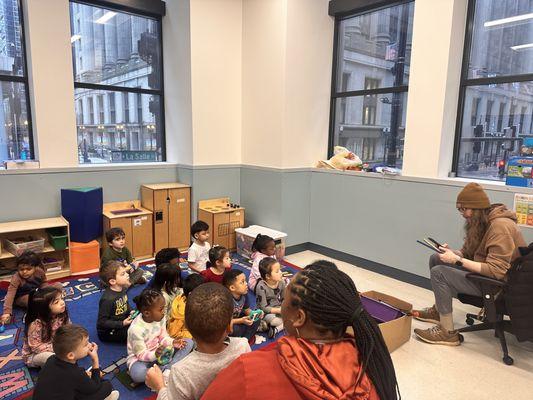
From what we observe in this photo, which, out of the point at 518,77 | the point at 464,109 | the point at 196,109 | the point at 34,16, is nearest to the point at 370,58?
the point at 464,109

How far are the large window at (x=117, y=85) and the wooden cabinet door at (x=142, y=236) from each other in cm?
101

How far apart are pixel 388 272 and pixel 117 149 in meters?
3.48

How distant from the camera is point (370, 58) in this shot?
13.9 ft

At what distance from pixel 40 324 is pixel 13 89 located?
2842mm

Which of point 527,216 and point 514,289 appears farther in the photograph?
point 527,216

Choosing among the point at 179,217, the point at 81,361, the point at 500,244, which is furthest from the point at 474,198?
the point at 179,217

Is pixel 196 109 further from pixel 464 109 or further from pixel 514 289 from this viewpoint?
pixel 514 289

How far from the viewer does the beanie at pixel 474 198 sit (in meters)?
2.45

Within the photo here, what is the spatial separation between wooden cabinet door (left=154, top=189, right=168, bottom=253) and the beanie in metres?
3.05

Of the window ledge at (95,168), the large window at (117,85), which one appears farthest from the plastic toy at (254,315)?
the large window at (117,85)

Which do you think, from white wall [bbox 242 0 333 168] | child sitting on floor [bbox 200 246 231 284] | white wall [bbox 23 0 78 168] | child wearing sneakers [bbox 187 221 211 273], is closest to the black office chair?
child sitting on floor [bbox 200 246 231 284]

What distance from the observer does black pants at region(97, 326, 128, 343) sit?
2410 millimetres

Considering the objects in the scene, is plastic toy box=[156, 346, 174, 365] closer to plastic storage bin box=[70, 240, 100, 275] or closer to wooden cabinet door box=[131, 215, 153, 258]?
plastic storage bin box=[70, 240, 100, 275]

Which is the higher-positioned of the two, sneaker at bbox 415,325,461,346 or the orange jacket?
the orange jacket
